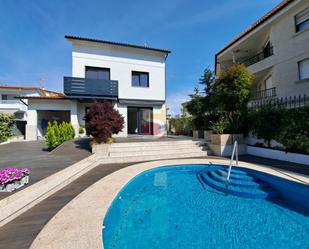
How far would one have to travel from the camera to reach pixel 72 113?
623 inches

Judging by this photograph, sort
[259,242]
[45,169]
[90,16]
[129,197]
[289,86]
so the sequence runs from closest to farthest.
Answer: [259,242] → [129,197] → [45,169] → [289,86] → [90,16]

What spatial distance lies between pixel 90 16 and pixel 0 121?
13.8 metres

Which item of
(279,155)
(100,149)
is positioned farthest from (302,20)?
(100,149)

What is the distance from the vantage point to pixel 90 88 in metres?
15.5

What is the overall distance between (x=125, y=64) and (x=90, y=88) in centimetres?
444

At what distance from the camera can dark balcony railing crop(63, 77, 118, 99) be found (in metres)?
14.9

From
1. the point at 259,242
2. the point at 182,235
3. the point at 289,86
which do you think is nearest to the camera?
the point at 259,242

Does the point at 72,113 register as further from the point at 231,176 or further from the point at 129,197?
the point at 231,176

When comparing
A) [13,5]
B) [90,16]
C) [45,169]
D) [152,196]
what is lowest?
[152,196]

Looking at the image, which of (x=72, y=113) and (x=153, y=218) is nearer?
(x=153, y=218)

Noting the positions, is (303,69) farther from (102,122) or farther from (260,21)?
(102,122)

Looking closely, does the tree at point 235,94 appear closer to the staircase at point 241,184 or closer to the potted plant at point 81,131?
the staircase at point 241,184

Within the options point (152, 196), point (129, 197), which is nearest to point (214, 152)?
point (152, 196)

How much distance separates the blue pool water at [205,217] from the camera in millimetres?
3170
